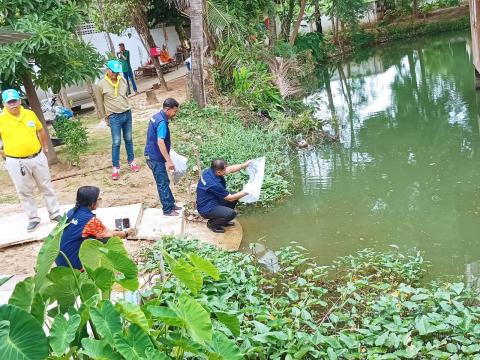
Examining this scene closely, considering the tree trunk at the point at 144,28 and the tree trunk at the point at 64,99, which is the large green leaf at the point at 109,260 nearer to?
the tree trunk at the point at 64,99

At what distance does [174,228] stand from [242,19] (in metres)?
8.36

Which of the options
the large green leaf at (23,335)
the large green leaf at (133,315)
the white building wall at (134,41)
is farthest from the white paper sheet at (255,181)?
the white building wall at (134,41)

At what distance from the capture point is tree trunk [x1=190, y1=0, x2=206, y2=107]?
10.5m

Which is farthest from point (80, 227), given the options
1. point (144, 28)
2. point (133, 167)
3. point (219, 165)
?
point (144, 28)

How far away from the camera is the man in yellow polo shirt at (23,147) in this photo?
551 cm

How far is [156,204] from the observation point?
7031mm

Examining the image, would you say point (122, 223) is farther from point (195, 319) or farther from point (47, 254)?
point (195, 319)

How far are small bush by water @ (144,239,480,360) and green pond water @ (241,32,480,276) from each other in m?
0.54

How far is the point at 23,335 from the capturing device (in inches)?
95.0

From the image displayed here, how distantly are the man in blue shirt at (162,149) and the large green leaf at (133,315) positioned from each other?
11.2 ft

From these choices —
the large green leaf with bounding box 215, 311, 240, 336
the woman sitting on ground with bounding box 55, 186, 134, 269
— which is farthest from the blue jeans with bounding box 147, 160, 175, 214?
the large green leaf with bounding box 215, 311, 240, 336

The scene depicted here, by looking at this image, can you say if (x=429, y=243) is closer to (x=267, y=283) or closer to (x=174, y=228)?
(x=267, y=283)

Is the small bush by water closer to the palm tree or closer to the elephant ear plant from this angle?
the elephant ear plant

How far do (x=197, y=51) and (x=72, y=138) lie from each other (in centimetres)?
351
